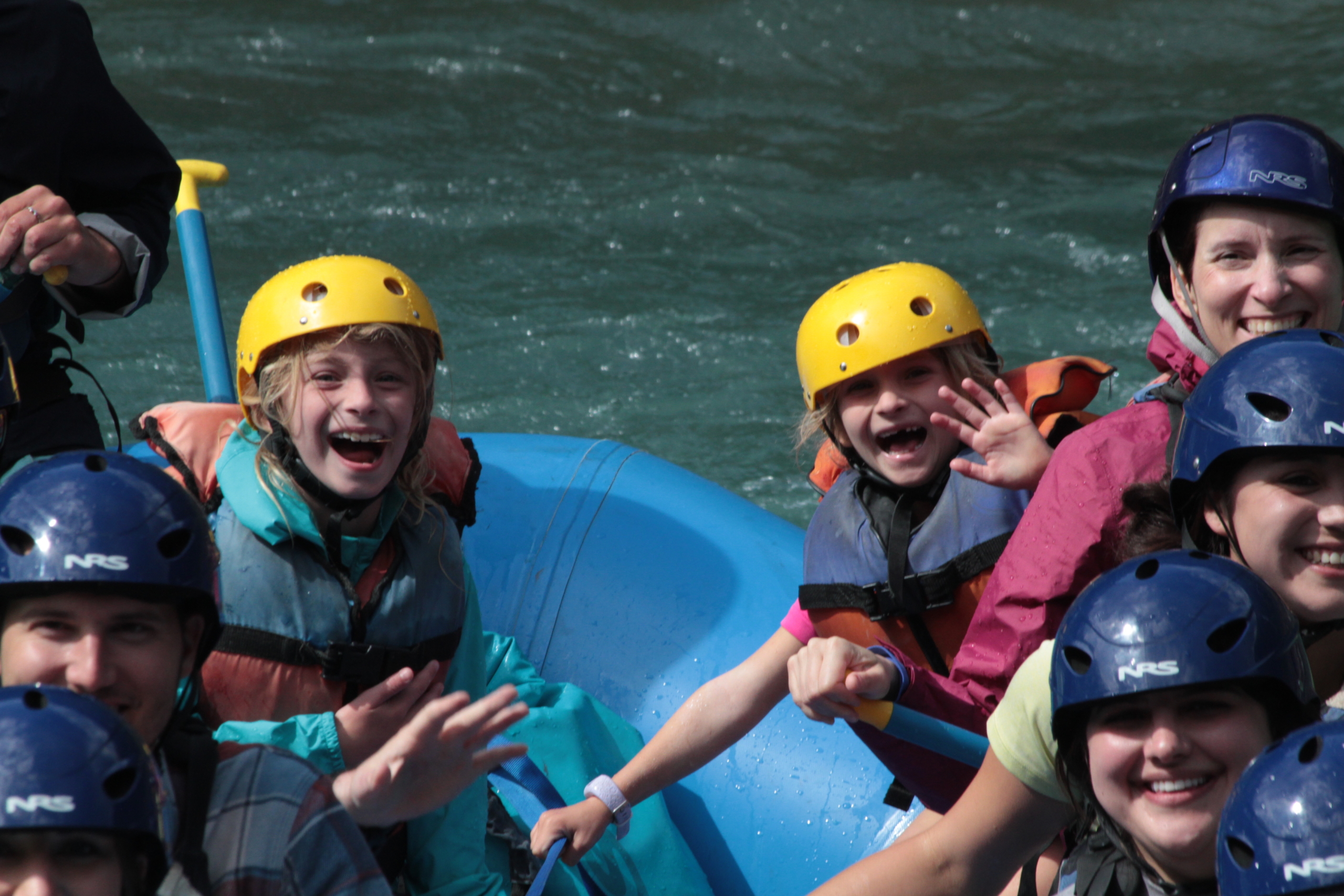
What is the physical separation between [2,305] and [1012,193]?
6.78 meters

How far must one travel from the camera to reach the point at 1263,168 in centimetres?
231

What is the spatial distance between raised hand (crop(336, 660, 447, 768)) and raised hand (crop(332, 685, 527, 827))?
32 cm

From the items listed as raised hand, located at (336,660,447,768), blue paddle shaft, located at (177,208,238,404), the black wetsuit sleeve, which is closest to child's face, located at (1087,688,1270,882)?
raised hand, located at (336,660,447,768)

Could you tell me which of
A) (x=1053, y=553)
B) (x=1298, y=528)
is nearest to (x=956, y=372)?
(x=1053, y=553)

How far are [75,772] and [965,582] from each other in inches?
64.9

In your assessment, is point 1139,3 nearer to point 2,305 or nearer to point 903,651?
point 903,651

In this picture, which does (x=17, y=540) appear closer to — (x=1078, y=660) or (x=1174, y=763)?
(x=1078, y=660)

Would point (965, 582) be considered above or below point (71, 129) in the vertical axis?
below

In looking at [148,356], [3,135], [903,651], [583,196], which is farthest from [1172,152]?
[3,135]

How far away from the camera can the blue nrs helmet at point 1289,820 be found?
138cm

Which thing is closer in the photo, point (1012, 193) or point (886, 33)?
point (1012, 193)

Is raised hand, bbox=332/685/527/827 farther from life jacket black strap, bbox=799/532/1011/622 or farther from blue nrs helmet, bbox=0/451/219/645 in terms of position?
life jacket black strap, bbox=799/532/1011/622

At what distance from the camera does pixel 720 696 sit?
2717mm

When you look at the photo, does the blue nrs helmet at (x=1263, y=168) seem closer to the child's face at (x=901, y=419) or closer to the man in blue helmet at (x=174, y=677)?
the child's face at (x=901, y=419)
